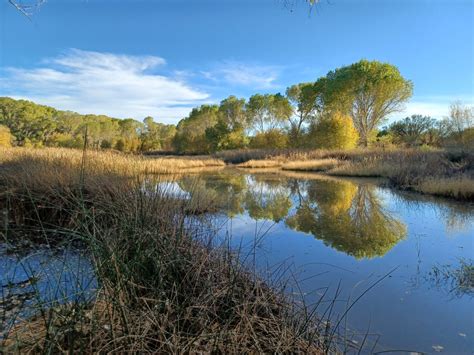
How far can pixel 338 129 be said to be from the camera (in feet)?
82.1

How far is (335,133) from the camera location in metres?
25.0

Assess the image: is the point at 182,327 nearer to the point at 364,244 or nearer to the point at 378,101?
the point at 364,244

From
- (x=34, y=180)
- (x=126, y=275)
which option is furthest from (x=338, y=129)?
(x=126, y=275)

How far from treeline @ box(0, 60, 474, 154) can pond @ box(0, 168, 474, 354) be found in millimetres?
16066

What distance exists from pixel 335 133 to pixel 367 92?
7022 millimetres

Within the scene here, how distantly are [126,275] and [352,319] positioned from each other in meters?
1.61

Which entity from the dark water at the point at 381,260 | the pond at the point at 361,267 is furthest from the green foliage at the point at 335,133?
the pond at the point at 361,267

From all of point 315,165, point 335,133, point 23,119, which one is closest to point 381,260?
point 315,165

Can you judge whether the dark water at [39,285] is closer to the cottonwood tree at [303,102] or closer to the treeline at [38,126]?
the treeline at [38,126]

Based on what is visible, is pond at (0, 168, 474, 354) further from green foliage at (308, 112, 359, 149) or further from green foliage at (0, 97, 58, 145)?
green foliage at (0, 97, 58, 145)

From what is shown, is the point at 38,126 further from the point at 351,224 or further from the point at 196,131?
the point at 351,224

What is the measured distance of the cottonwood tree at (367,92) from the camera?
1090 inches

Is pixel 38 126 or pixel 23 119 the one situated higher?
pixel 23 119

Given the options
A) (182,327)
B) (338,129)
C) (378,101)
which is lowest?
(182,327)
